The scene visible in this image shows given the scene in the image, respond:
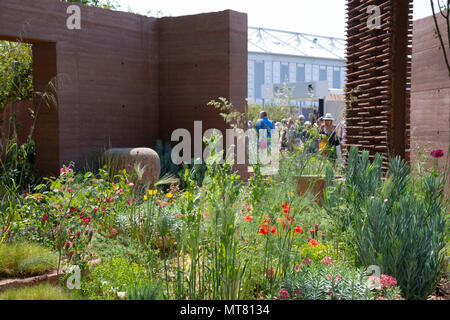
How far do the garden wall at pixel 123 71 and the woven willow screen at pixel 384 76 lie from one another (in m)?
2.90

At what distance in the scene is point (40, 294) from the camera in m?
2.70

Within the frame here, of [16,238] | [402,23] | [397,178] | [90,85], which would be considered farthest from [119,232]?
[90,85]

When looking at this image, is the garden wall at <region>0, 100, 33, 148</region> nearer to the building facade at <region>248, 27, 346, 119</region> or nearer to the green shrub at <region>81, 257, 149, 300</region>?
the green shrub at <region>81, 257, 149, 300</region>

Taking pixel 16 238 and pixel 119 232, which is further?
pixel 119 232

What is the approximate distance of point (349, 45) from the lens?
585cm

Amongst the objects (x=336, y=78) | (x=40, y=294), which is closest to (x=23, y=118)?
(x=40, y=294)

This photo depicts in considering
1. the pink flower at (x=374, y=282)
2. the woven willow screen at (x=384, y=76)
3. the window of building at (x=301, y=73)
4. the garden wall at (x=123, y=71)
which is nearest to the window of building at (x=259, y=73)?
the window of building at (x=301, y=73)

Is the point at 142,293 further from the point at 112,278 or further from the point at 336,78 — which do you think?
the point at 336,78

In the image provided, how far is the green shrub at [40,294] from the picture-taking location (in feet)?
8.74

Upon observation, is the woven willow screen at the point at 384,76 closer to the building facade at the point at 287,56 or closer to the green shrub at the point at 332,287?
the green shrub at the point at 332,287

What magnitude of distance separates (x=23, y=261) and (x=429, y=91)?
18.8ft

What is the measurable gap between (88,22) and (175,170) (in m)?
2.75

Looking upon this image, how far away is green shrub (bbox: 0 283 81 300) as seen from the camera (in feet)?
8.74
